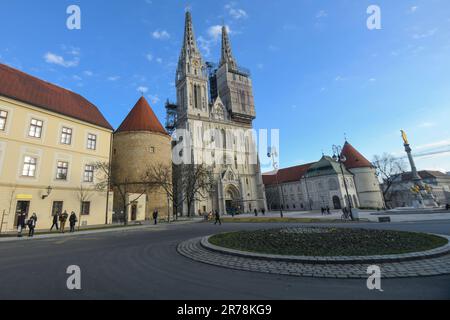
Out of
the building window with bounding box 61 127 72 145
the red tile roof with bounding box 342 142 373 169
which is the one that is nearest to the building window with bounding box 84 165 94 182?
the building window with bounding box 61 127 72 145

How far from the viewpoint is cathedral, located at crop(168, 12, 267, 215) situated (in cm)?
5356

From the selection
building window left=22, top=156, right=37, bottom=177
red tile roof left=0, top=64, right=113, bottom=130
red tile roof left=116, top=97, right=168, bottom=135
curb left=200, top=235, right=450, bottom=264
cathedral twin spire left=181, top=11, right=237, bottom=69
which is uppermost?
cathedral twin spire left=181, top=11, right=237, bottom=69

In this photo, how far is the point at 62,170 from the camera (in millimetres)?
21422

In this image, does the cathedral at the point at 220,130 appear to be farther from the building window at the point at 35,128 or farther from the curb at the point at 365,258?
the curb at the point at 365,258

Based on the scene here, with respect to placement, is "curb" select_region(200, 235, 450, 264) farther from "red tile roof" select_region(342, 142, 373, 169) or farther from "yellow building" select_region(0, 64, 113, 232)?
"red tile roof" select_region(342, 142, 373, 169)

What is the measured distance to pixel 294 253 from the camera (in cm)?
681

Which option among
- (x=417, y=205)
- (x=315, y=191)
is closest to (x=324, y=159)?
(x=315, y=191)

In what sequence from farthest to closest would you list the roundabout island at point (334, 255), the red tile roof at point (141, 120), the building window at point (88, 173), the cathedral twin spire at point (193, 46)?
the cathedral twin spire at point (193, 46)
the red tile roof at point (141, 120)
the building window at point (88, 173)
the roundabout island at point (334, 255)

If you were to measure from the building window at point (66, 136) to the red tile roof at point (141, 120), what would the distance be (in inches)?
488

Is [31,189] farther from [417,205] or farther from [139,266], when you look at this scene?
[417,205]

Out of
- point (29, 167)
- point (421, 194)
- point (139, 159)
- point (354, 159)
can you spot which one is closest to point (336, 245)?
point (29, 167)

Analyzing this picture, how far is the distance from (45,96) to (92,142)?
601 centimetres

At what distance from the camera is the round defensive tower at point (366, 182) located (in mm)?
52406

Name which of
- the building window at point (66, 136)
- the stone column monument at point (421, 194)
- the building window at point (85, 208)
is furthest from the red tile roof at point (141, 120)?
the stone column monument at point (421, 194)
